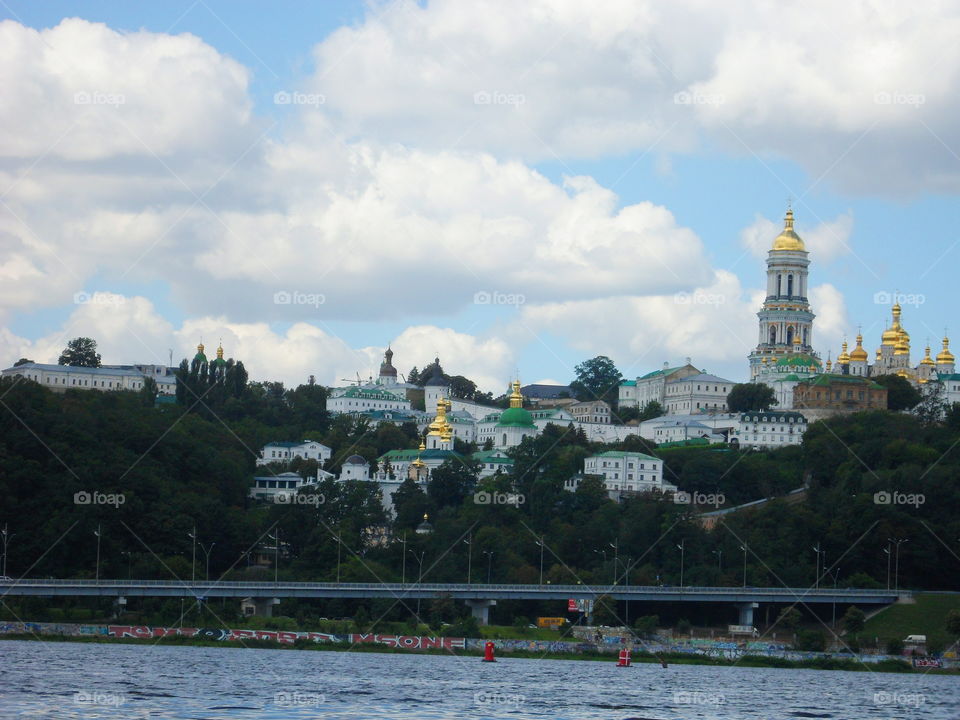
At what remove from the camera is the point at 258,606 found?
4011 inches

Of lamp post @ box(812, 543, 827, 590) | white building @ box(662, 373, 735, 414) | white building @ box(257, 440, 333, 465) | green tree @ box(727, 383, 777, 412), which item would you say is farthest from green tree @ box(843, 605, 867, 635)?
white building @ box(662, 373, 735, 414)

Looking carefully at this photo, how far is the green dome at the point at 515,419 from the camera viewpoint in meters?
187

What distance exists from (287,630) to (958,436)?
6464cm

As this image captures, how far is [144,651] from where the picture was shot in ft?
275

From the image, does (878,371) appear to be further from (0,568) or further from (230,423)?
(0,568)

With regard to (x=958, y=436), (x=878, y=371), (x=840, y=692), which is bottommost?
(x=840, y=692)

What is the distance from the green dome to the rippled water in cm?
9651

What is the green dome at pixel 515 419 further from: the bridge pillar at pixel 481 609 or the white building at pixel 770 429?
the bridge pillar at pixel 481 609

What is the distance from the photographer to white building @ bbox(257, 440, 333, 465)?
165125 millimetres

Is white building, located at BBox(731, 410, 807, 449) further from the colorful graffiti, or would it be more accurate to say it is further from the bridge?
the colorful graffiti

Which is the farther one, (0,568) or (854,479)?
(854,479)

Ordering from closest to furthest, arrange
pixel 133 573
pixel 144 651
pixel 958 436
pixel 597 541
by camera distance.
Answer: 1. pixel 144 651
2. pixel 133 573
3. pixel 597 541
4. pixel 958 436

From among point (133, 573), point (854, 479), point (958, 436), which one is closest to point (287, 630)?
point (133, 573)

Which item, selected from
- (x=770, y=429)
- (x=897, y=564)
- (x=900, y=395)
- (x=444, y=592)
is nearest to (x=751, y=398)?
(x=770, y=429)
